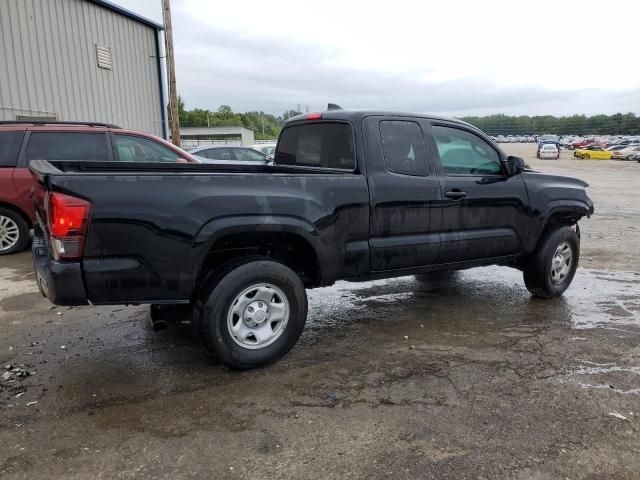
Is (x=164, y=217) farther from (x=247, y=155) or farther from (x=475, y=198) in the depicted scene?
(x=247, y=155)

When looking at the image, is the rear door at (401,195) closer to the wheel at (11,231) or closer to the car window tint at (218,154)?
the wheel at (11,231)

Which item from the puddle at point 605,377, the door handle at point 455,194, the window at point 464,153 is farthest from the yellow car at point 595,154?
the puddle at point 605,377

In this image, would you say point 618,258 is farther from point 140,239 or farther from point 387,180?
point 140,239

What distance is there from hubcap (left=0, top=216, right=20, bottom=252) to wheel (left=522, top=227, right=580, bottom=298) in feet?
22.9

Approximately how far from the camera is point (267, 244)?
387cm

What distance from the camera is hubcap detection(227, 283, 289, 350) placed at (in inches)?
141

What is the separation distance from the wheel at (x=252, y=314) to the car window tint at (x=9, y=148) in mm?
5477

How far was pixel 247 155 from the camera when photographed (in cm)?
1425

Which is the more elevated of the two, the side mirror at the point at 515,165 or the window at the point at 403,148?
the window at the point at 403,148

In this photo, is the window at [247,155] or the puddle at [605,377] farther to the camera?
the window at [247,155]

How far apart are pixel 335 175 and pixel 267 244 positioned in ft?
2.42

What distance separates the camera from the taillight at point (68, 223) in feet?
9.78

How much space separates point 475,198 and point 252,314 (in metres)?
2.37

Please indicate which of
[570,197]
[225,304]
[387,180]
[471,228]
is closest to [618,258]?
[570,197]
